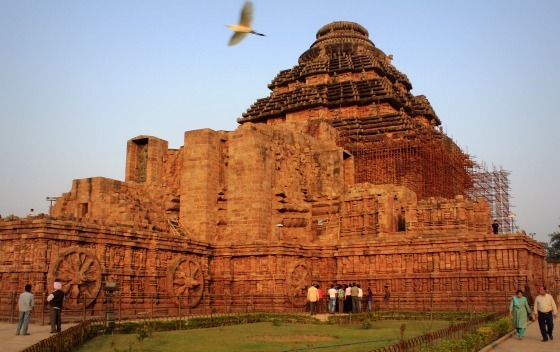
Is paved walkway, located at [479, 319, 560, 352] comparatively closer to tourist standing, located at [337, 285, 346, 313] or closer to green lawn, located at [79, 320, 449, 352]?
green lawn, located at [79, 320, 449, 352]

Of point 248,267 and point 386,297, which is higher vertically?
point 248,267

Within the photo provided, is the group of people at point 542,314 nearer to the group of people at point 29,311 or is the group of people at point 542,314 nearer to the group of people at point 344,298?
the group of people at point 344,298

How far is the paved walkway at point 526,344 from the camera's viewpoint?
13688 mm

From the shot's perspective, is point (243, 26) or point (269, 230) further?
point (269, 230)

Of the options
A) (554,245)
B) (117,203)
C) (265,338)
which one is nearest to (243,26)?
(265,338)

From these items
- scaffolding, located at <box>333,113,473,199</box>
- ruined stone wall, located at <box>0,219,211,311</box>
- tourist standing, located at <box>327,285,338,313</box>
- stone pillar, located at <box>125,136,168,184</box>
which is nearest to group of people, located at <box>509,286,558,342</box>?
tourist standing, located at <box>327,285,338,313</box>

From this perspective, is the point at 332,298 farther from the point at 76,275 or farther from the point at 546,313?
the point at 546,313

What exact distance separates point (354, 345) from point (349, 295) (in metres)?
12.9

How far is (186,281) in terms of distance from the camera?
27.0 m

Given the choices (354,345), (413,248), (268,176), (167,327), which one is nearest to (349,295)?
(413,248)

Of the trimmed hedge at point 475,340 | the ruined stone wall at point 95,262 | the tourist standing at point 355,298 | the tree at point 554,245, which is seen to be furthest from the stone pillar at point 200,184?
the tree at point 554,245

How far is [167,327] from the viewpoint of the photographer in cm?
1844

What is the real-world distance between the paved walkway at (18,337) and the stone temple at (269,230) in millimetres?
3721

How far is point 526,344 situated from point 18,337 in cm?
1261
